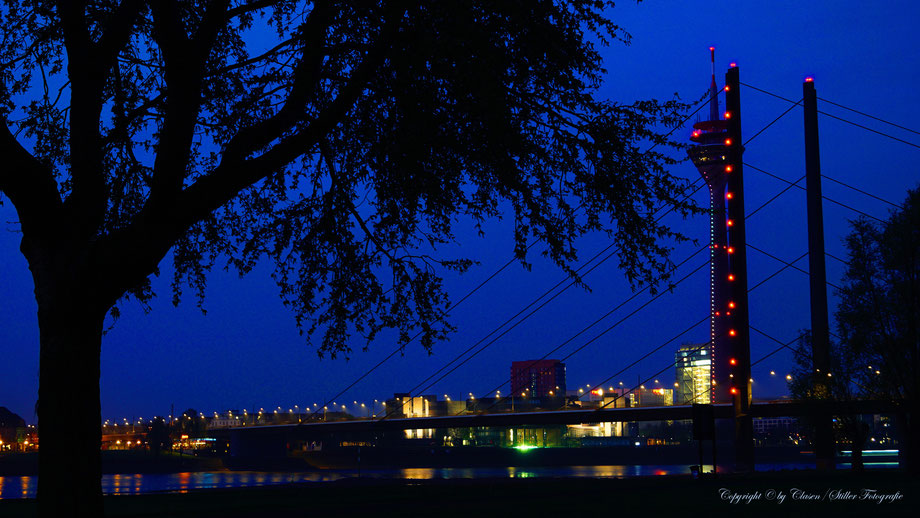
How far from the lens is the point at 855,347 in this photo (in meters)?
36.6

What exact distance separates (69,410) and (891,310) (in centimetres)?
3324

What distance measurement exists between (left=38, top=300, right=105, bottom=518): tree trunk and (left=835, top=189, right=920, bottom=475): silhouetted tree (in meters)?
31.9

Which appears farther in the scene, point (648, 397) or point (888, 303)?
point (648, 397)

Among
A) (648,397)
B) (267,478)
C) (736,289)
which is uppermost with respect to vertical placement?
(736,289)

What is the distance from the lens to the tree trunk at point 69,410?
9.62m

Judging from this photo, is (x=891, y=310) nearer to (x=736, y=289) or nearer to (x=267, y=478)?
(x=736, y=289)

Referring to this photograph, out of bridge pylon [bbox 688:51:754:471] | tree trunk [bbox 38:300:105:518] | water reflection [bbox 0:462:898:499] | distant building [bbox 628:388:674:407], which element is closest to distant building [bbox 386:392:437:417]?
water reflection [bbox 0:462:898:499]

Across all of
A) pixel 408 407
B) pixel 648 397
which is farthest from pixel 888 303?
pixel 408 407

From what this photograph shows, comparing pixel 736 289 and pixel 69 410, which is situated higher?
pixel 736 289

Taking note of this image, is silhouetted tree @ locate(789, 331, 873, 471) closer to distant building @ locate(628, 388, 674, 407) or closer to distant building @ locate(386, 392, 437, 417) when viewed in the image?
distant building @ locate(628, 388, 674, 407)

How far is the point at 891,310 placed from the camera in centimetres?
3575

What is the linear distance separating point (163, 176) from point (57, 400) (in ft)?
8.71

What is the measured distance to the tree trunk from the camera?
31.6 ft

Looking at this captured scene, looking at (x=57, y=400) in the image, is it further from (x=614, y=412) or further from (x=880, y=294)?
(x=614, y=412)
